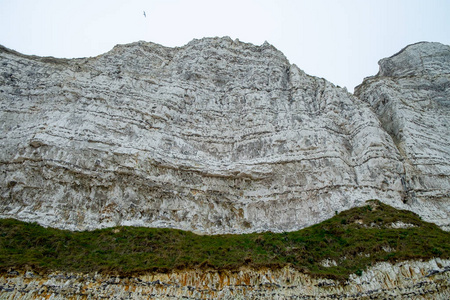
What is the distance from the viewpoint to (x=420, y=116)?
28938mm

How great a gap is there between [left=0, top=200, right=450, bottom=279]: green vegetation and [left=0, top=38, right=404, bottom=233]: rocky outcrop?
1.71 meters

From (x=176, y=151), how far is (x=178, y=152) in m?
0.20

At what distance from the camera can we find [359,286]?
13.9 meters

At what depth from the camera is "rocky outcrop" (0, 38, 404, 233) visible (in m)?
20.0

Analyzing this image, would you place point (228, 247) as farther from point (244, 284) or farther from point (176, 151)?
point (176, 151)

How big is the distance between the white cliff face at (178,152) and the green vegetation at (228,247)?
67.1 inches

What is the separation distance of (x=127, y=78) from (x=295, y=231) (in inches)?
847

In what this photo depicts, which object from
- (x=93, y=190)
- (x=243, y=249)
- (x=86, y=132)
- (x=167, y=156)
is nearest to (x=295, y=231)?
(x=243, y=249)

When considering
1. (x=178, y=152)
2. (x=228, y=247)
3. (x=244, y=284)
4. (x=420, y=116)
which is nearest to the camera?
(x=244, y=284)

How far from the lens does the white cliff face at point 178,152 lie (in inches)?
787

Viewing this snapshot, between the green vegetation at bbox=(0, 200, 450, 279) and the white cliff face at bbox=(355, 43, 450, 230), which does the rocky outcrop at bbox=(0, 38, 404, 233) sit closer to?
the white cliff face at bbox=(355, 43, 450, 230)

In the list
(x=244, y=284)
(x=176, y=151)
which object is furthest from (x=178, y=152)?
(x=244, y=284)

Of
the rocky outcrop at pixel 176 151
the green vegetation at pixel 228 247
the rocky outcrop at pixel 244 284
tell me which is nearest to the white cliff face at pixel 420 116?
the rocky outcrop at pixel 176 151


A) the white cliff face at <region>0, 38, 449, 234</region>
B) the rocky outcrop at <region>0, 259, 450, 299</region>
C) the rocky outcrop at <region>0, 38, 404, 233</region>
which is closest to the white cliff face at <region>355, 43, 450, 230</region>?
the white cliff face at <region>0, 38, 449, 234</region>
